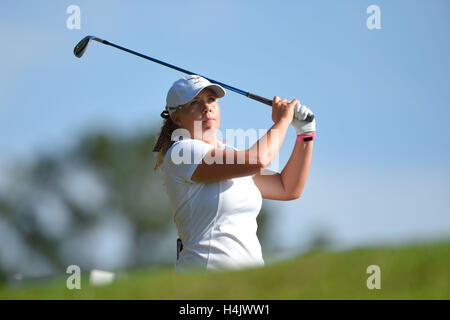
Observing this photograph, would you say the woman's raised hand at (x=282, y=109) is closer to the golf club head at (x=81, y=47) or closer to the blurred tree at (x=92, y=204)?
the golf club head at (x=81, y=47)

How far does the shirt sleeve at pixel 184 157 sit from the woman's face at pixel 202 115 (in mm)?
313

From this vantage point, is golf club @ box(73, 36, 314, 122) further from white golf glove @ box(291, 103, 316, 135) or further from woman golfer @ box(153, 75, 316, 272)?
woman golfer @ box(153, 75, 316, 272)

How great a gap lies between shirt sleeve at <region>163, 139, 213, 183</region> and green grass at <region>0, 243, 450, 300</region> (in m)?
1.10

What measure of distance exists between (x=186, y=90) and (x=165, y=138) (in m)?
0.48

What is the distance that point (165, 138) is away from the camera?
557cm

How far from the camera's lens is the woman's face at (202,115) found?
5293 mm

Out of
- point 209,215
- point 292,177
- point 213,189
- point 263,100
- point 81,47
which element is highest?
point 81,47

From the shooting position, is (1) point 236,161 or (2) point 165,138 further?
(2) point 165,138

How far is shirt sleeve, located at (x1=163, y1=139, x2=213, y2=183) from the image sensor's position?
4840 mm

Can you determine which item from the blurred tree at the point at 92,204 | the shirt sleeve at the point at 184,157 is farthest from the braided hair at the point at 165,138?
the blurred tree at the point at 92,204

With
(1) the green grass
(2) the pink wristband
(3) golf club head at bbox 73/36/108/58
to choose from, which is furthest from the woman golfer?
(3) golf club head at bbox 73/36/108/58

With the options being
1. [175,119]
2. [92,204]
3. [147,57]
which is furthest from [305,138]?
[92,204]

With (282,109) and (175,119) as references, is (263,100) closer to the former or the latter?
(282,109)
